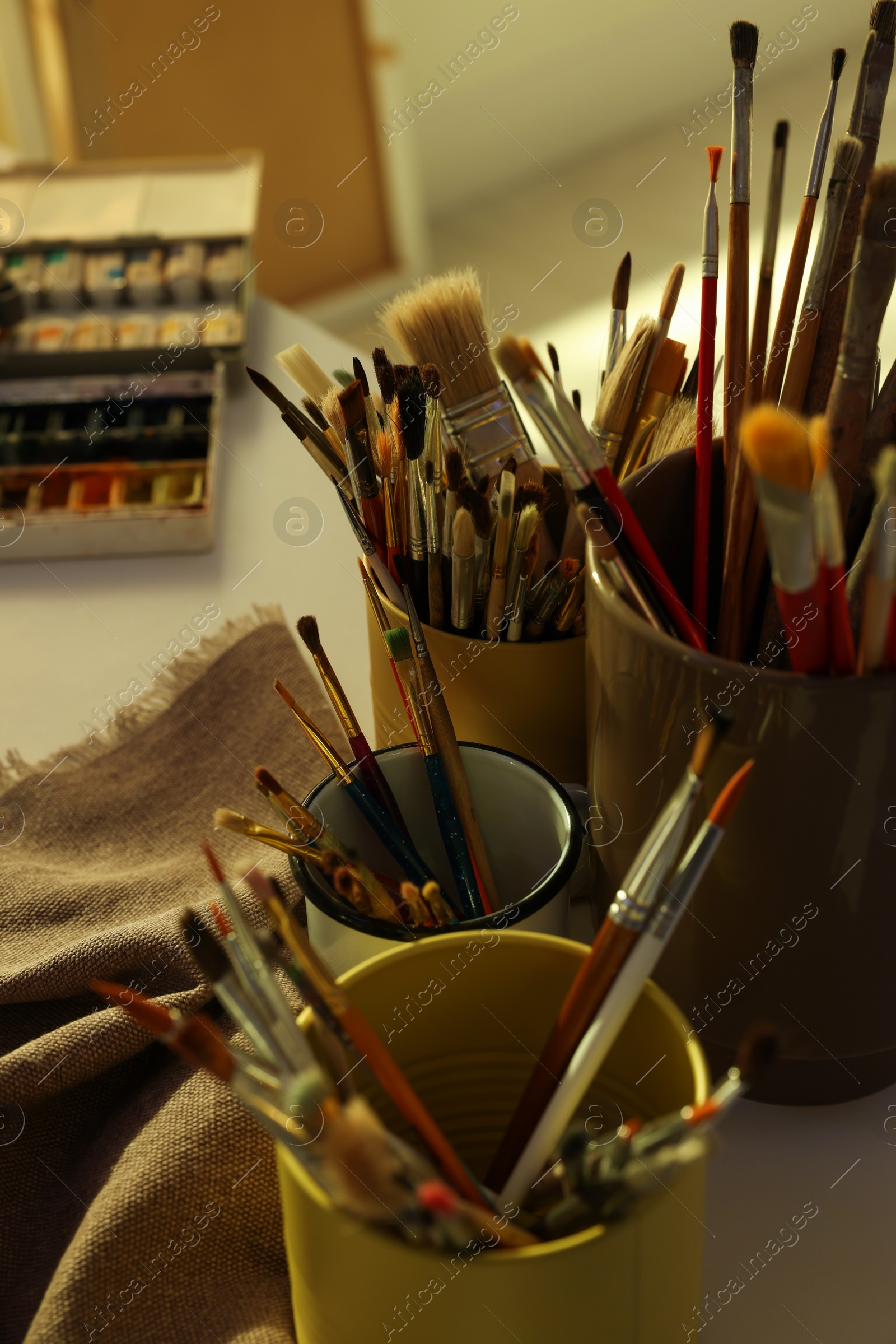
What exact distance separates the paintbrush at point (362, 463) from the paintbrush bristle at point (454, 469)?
0.12ft

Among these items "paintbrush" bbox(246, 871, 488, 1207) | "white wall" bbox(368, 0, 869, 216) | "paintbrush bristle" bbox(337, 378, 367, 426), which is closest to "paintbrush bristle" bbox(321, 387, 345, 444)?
"paintbrush bristle" bbox(337, 378, 367, 426)

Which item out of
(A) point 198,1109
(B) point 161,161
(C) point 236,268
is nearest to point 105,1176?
(A) point 198,1109

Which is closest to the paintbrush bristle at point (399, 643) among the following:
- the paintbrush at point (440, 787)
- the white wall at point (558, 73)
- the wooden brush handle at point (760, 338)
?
the paintbrush at point (440, 787)

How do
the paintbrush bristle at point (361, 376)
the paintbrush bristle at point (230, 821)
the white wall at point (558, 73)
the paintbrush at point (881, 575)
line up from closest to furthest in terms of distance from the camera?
the paintbrush at point (881, 575), the paintbrush bristle at point (230, 821), the paintbrush bristle at point (361, 376), the white wall at point (558, 73)

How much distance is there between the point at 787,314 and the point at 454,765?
182 millimetres

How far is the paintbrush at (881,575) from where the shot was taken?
0.22m

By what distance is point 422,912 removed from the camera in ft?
1.15

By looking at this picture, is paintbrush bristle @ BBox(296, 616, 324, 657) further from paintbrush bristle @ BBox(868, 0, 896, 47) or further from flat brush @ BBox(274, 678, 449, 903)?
paintbrush bristle @ BBox(868, 0, 896, 47)

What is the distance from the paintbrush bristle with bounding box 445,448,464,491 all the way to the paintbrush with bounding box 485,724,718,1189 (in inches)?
6.3

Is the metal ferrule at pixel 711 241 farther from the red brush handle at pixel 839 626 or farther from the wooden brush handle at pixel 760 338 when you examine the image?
the red brush handle at pixel 839 626

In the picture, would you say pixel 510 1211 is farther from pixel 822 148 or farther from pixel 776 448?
pixel 822 148

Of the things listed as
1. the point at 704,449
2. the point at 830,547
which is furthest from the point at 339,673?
the point at 830,547

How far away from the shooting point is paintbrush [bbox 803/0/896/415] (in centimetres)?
34

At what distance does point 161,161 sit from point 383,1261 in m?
1.08
